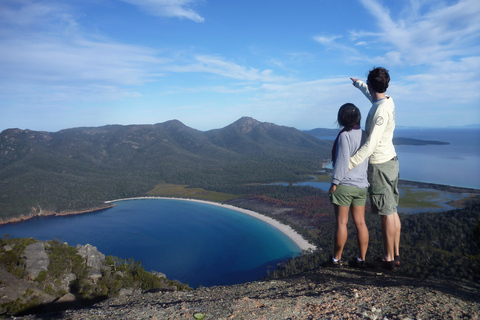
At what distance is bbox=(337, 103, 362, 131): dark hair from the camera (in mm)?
4391

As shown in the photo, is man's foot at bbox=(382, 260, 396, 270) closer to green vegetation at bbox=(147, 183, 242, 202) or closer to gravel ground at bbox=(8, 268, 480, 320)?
gravel ground at bbox=(8, 268, 480, 320)

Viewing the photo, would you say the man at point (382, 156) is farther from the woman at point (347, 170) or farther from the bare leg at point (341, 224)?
the bare leg at point (341, 224)

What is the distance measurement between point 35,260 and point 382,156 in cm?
2230

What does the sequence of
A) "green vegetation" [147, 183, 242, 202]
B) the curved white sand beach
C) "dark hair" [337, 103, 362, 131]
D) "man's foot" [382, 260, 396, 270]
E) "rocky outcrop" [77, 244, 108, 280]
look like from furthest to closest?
"green vegetation" [147, 183, 242, 202]
the curved white sand beach
"rocky outcrop" [77, 244, 108, 280]
"man's foot" [382, 260, 396, 270]
"dark hair" [337, 103, 362, 131]

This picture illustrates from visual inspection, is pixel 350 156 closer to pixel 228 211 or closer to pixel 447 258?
pixel 447 258

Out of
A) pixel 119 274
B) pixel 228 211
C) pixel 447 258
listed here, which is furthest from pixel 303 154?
pixel 119 274

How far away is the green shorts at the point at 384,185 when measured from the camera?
4.50 meters

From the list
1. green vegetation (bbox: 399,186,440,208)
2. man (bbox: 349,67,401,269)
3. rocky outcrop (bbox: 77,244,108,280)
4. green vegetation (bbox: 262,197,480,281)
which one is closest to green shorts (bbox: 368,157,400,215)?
man (bbox: 349,67,401,269)

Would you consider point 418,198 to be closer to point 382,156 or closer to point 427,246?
point 427,246

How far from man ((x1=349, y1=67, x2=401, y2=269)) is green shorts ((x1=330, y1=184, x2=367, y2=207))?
322 millimetres

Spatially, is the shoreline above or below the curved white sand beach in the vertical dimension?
below

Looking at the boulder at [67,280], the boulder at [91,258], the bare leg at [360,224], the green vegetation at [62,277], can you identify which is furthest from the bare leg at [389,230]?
the boulder at [91,258]

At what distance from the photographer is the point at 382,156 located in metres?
4.50

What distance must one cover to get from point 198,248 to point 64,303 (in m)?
52.7
